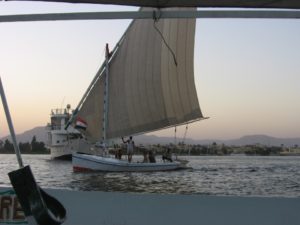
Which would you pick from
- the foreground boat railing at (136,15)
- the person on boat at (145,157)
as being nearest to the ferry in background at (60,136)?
the person on boat at (145,157)

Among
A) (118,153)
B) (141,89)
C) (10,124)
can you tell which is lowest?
(10,124)

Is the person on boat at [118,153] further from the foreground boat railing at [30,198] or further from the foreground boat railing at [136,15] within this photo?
the foreground boat railing at [30,198]

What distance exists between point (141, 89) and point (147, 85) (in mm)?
557

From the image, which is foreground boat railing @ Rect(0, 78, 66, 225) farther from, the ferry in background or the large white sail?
the ferry in background

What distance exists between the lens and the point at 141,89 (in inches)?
1464

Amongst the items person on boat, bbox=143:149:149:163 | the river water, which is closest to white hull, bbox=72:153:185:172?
the river water

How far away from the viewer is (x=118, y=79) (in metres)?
38.2

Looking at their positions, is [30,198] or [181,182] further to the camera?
[181,182]

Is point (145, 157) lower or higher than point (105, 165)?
higher

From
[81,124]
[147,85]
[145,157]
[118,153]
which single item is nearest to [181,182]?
[147,85]

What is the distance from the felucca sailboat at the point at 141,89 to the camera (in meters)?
35.8

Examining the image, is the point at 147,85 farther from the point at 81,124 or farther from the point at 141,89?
the point at 81,124

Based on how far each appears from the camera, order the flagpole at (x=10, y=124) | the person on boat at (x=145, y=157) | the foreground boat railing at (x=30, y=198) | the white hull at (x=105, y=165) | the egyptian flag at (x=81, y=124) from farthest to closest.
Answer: the person on boat at (x=145, y=157) → the white hull at (x=105, y=165) → the egyptian flag at (x=81, y=124) → the flagpole at (x=10, y=124) → the foreground boat railing at (x=30, y=198)

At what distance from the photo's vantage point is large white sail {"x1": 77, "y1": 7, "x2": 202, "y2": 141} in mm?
35781
